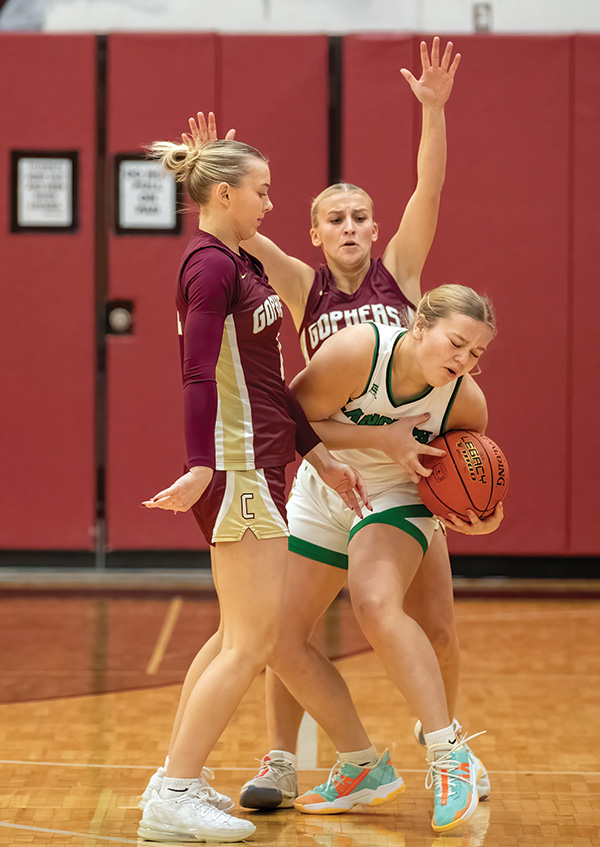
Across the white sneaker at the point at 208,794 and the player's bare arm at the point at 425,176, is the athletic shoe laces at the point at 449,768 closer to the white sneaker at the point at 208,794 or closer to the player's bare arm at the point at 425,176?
the white sneaker at the point at 208,794

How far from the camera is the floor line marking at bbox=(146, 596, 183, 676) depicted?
424 cm

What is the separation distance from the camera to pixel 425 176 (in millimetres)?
3088

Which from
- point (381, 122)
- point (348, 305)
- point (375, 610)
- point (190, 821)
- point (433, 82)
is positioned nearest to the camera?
point (190, 821)

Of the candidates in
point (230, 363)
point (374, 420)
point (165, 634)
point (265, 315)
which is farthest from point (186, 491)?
point (165, 634)

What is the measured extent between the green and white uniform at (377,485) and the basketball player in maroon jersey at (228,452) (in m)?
0.28

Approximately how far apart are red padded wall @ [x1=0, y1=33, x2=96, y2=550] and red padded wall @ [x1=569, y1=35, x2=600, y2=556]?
2.52 meters

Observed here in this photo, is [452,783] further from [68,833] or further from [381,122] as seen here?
[381,122]

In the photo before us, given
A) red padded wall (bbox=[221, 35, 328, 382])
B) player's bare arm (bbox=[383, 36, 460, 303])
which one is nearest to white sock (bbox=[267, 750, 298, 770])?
player's bare arm (bbox=[383, 36, 460, 303])

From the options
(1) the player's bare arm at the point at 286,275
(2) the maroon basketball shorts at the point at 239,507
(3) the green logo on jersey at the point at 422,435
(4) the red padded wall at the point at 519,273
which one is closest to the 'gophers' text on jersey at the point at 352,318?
(1) the player's bare arm at the point at 286,275

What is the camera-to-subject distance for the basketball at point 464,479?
2.64 meters

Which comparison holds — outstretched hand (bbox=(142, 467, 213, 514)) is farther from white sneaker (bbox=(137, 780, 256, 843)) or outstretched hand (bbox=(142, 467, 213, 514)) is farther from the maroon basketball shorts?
white sneaker (bbox=(137, 780, 256, 843))

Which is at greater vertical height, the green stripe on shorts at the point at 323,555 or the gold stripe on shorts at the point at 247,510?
the gold stripe on shorts at the point at 247,510

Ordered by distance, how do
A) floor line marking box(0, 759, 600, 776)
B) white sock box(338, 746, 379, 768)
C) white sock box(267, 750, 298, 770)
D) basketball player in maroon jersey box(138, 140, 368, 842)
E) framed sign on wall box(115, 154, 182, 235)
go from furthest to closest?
framed sign on wall box(115, 154, 182, 235), floor line marking box(0, 759, 600, 776), white sock box(267, 750, 298, 770), white sock box(338, 746, 379, 768), basketball player in maroon jersey box(138, 140, 368, 842)

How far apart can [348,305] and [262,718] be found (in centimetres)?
132
